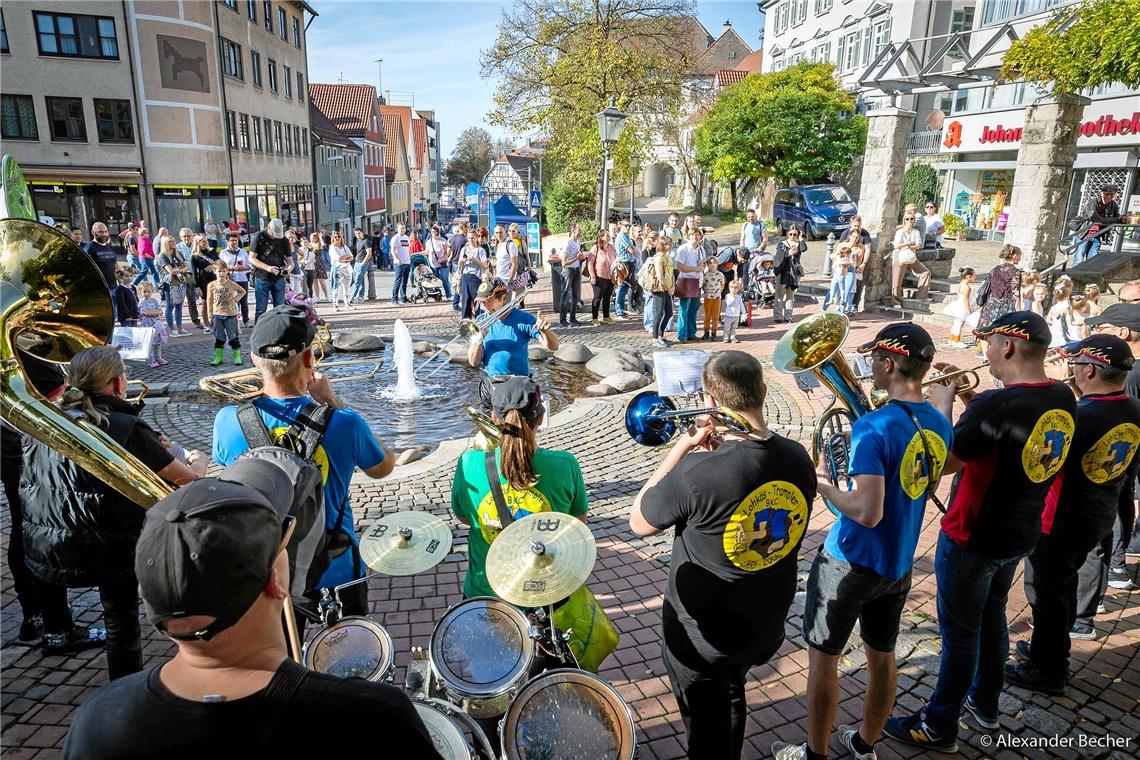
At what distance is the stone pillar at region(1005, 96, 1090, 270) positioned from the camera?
11.6 meters

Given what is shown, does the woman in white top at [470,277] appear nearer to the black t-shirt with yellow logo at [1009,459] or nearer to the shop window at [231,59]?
the black t-shirt with yellow logo at [1009,459]

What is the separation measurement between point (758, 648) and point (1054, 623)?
2.08m

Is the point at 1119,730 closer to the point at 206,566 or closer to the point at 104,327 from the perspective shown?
the point at 206,566

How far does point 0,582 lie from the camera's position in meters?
4.79

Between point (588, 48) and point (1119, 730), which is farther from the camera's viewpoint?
point (588, 48)

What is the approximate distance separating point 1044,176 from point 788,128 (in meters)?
21.2

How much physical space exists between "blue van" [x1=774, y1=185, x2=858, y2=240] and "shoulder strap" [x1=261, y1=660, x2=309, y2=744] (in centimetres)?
2562

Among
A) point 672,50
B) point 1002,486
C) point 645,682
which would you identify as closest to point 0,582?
point 645,682

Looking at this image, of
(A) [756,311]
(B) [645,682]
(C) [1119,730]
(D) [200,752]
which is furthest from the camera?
(A) [756,311]

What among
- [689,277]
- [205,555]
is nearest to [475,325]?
[205,555]

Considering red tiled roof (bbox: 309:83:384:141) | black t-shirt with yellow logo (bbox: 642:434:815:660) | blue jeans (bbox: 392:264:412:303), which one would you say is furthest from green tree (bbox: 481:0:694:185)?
red tiled roof (bbox: 309:83:384:141)

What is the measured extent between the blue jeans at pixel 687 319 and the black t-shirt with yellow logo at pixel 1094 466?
8.78m

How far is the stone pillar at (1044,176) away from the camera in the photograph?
38.0ft

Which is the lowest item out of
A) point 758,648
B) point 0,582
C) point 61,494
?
point 0,582
